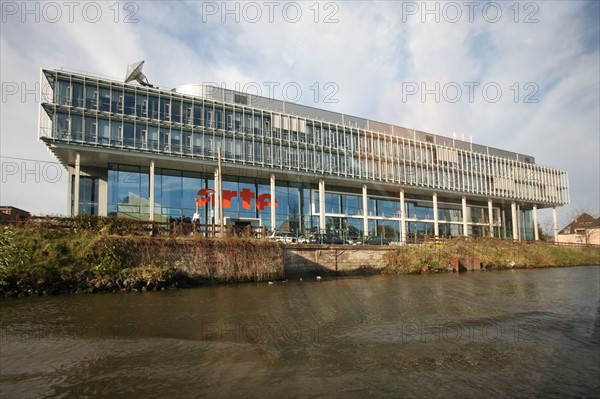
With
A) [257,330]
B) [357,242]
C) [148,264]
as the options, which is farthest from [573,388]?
[357,242]

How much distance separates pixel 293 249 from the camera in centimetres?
2888

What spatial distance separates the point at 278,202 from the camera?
144ft

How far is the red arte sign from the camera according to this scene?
3997cm

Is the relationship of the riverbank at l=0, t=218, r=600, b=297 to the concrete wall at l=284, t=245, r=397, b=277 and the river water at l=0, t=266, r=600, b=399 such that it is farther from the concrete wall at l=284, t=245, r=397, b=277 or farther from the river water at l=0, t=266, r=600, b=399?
the river water at l=0, t=266, r=600, b=399

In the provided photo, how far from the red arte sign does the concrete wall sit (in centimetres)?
1362

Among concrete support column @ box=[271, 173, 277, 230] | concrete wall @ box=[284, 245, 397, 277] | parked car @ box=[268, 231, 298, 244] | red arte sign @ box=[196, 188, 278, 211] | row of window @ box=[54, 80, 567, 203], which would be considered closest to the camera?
concrete wall @ box=[284, 245, 397, 277]

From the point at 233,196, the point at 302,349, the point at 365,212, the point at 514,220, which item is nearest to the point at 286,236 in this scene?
the point at 233,196

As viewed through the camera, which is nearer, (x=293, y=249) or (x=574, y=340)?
(x=574, y=340)

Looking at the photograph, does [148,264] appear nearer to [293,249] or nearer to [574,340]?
[293,249]

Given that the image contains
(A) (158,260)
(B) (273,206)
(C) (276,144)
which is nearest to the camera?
(A) (158,260)

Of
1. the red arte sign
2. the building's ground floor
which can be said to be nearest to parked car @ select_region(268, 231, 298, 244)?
the building's ground floor

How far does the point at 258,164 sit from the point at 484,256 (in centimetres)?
2233

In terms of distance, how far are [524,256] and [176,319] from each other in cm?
3713

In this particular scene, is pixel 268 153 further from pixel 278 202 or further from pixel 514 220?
pixel 514 220
